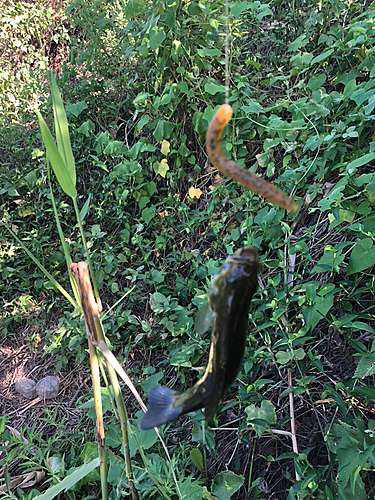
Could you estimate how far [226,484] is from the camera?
56.5 inches

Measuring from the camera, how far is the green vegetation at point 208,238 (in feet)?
4.67

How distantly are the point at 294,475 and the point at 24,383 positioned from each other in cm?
165

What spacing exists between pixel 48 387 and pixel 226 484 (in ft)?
4.14

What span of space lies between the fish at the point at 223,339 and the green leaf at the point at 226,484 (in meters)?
1.02

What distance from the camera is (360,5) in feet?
7.99

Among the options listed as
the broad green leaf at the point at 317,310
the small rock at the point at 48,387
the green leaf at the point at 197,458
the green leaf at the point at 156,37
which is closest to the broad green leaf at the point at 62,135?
the broad green leaf at the point at 317,310

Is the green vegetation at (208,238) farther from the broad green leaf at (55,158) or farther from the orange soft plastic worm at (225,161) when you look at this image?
the orange soft plastic worm at (225,161)

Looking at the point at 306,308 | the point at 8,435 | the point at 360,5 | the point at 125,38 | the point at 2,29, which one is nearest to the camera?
the point at 306,308

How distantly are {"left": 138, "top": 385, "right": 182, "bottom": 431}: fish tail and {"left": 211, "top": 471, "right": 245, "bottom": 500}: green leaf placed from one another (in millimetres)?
1026

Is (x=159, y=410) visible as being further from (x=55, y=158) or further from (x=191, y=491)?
(x=191, y=491)

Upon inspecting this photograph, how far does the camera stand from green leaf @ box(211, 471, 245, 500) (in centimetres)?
141

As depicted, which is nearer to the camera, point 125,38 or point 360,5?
point 360,5

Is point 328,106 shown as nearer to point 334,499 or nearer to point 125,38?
point 125,38

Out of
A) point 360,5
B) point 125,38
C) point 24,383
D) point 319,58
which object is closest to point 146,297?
point 24,383
